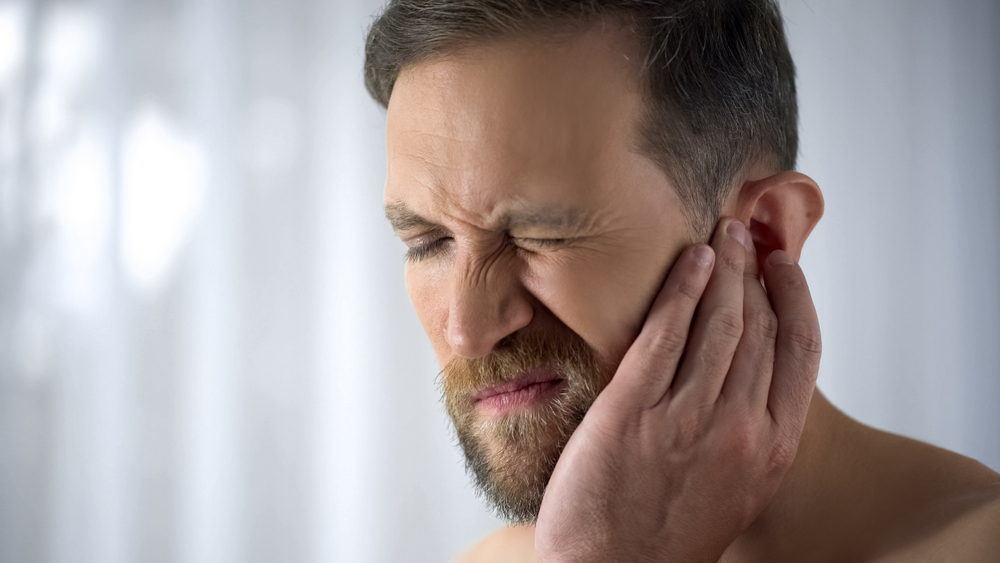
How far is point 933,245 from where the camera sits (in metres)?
1.93

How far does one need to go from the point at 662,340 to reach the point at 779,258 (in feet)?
0.77

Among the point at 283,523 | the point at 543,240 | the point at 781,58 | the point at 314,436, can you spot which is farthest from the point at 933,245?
the point at 283,523

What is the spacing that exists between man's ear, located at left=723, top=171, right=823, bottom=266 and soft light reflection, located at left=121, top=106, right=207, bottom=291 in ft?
6.65

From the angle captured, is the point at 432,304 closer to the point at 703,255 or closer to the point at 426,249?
the point at 426,249

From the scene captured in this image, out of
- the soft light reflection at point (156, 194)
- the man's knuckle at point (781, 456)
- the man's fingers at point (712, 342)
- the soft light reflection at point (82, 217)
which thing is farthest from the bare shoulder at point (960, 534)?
the soft light reflection at point (82, 217)

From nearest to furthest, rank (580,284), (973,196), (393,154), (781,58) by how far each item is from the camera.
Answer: (580,284) < (393,154) < (781,58) < (973,196)

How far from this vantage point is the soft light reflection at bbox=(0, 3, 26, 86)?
2.43 meters

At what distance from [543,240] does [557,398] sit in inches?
8.9

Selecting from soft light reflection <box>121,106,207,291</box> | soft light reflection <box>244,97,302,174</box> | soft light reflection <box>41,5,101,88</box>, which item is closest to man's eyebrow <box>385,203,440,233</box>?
soft light reflection <box>244,97,302,174</box>

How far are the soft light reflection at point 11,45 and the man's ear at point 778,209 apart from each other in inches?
103

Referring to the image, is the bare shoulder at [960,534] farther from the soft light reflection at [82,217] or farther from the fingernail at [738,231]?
the soft light reflection at [82,217]

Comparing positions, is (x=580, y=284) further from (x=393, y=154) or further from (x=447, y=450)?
(x=447, y=450)

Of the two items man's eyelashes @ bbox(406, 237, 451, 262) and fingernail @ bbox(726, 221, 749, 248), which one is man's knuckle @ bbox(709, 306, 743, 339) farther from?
man's eyelashes @ bbox(406, 237, 451, 262)

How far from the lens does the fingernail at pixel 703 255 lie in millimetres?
911
